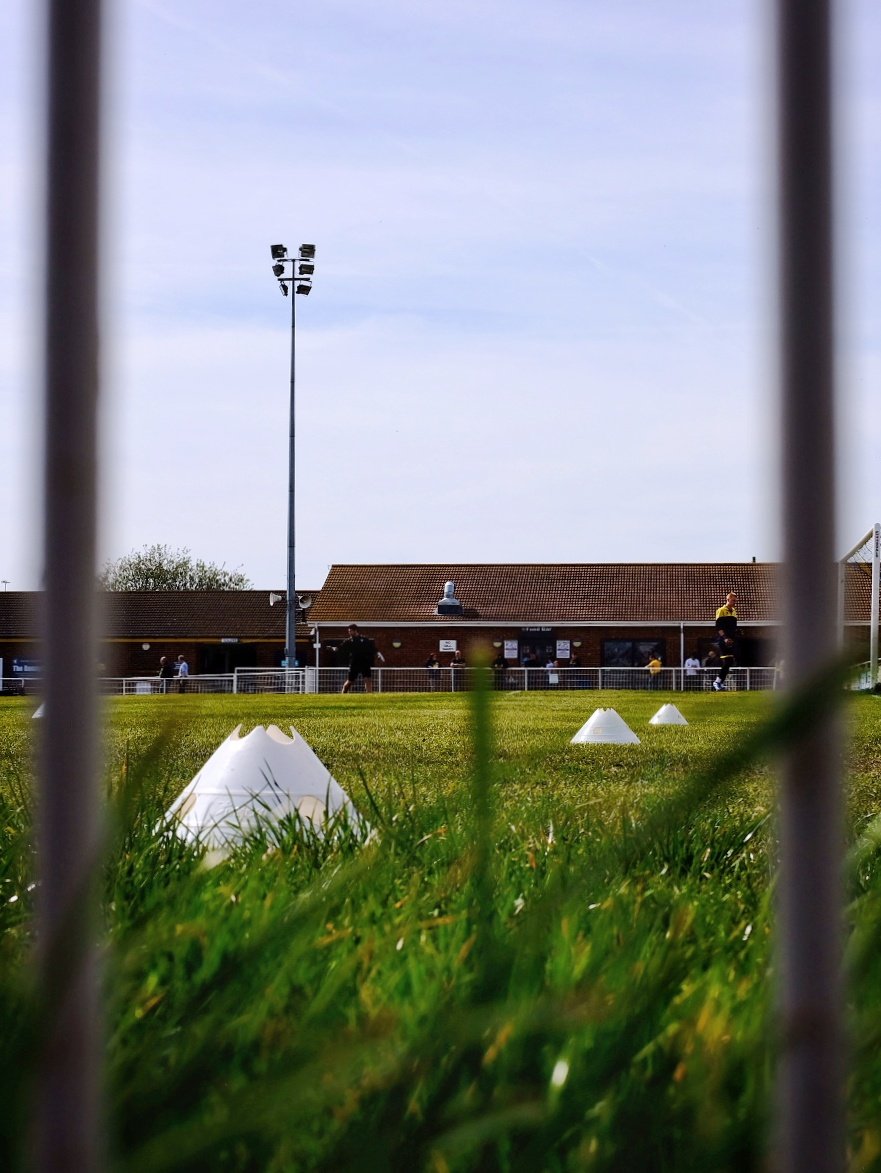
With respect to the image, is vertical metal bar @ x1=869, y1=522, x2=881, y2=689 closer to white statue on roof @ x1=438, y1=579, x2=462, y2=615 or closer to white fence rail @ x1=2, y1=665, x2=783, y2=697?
white fence rail @ x1=2, y1=665, x2=783, y2=697

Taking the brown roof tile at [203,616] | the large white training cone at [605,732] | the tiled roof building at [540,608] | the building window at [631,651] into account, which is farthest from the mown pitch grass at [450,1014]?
the brown roof tile at [203,616]

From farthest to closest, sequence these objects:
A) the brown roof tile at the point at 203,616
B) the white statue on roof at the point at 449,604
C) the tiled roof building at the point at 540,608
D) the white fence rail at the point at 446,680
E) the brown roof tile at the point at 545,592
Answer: the brown roof tile at the point at 203,616, the white statue on roof at the point at 449,604, the brown roof tile at the point at 545,592, the tiled roof building at the point at 540,608, the white fence rail at the point at 446,680

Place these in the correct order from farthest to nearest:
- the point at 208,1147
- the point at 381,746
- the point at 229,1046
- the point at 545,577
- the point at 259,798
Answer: the point at 545,577 < the point at 381,746 < the point at 259,798 < the point at 229,1046 < the point at 208,1147

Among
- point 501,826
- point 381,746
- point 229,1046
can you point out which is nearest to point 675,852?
point 501,826

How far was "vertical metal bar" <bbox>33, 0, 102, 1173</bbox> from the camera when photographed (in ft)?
2.51

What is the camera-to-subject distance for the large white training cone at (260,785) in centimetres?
433

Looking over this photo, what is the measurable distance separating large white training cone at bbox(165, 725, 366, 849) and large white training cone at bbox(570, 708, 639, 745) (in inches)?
293

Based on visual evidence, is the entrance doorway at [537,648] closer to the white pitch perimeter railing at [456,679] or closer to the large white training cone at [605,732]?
the white pitch perimeter railing at [456,679]

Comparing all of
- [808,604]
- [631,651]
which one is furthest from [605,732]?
[631,651]

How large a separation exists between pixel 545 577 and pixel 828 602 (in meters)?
58.2

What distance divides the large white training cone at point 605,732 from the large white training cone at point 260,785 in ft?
24.4

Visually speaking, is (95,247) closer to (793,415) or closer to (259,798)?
(793,415)

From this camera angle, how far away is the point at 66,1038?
770 mm

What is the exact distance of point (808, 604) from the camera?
0.76 meters
